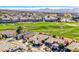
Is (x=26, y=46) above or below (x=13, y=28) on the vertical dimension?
below

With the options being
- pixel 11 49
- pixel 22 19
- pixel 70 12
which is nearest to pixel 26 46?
pixel 11 49

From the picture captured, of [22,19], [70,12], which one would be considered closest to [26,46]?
[22,19]

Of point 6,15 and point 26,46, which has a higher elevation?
point 6,15

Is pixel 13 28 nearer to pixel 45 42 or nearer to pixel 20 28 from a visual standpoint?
pixel 20 28
